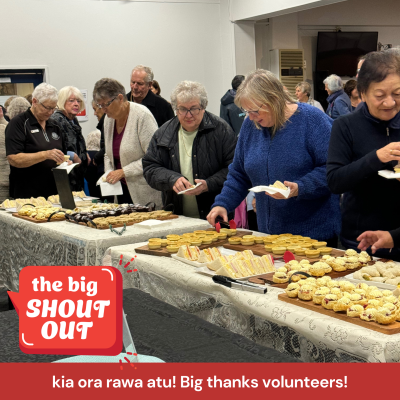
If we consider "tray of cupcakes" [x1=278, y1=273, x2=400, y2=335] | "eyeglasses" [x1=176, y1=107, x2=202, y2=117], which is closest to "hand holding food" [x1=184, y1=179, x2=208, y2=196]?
"eyeglasses" [x1=176, y1=107, x2=202, y2=117]

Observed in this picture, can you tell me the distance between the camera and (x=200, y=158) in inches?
135

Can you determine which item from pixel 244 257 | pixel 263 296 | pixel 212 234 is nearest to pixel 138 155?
pixel 212 234

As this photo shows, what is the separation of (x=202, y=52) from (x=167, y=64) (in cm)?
64

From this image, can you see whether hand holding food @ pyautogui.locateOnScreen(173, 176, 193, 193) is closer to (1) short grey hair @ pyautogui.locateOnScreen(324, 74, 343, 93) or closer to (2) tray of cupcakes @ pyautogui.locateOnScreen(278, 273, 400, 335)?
(2) tray of cupcakes @ pyautogui.locateOnScreen(278, 273, 400, 335)

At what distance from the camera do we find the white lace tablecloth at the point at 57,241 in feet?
9.52

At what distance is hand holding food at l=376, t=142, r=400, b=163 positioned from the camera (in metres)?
1.96

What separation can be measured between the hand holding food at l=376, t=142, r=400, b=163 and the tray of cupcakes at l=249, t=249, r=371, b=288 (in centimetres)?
35

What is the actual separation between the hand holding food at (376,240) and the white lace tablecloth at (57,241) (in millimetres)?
1189

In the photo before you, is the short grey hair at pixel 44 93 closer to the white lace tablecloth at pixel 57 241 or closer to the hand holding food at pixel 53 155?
the hand holding food at pixel 53 155

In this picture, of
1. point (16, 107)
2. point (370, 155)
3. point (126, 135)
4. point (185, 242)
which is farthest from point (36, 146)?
point (370, 155)

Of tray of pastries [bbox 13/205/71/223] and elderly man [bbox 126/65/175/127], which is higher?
elderly man [bbox 126/65/175/127]

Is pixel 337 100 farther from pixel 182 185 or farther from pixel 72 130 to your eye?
pixel 182 185

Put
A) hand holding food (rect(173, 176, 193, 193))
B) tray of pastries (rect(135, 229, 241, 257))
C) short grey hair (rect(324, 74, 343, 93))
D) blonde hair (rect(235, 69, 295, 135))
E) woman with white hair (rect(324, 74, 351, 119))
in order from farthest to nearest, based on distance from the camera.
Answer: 1. short grey hair (rect(324, 74, 343, 93))
2. woman with white hair (rect(324, 74, 351, 119))
3. hand holding food (rect(173, 176, 193, 193))
4. blonde hair (rect(235, 69, 295, 135))
5. tray of pastries (rect(135, 229, 241, 257))
